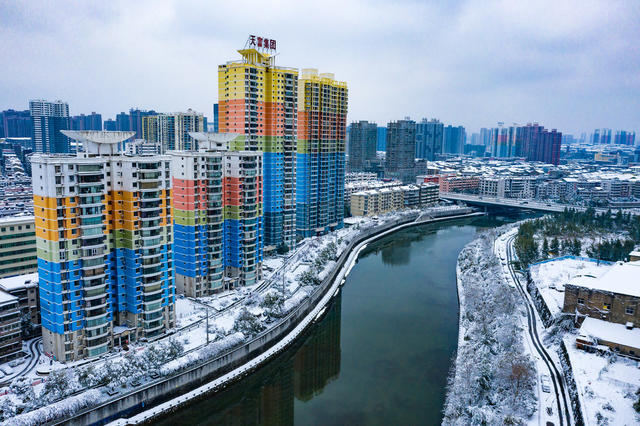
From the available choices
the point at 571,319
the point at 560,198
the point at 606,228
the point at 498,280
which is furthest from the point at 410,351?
the point at 560,198

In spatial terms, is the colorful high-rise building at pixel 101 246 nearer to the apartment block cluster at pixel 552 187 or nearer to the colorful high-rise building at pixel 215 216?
the colorful high-rise building at pixel 215 216

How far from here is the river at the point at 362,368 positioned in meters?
14.2

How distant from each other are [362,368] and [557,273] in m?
13.3

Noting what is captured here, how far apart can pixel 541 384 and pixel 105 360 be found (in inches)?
546

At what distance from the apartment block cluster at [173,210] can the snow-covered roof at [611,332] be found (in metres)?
14.7

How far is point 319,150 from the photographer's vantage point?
108 ft

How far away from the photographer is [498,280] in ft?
75.4

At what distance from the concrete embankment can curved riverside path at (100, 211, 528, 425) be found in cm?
14

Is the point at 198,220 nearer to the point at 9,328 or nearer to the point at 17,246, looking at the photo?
the point at 9,328

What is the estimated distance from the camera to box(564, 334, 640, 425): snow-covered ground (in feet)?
39.1

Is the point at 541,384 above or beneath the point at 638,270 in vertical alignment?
beneath

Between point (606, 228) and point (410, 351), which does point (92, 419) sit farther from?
point (606, 228)

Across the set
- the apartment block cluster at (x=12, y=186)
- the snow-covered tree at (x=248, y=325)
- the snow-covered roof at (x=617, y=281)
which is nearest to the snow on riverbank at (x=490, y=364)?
the snow-covered roof at (x=617, y=281)

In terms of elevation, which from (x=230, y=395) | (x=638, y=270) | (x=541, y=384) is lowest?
(x=230, y=395)
